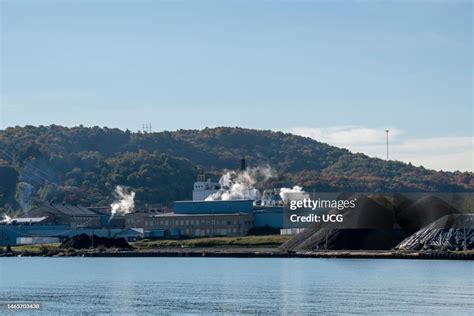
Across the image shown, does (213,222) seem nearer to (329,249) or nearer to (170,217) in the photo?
(170,217)

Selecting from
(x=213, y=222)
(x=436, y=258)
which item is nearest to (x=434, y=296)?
(x=436, y=258)

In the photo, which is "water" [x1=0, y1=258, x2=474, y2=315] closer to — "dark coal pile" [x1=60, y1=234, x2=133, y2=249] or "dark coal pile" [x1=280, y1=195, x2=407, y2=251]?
"dark coal pile" [x1=280, y1=195, x2=407, y2=251]

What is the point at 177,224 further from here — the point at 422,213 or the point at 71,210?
the point at 422,213

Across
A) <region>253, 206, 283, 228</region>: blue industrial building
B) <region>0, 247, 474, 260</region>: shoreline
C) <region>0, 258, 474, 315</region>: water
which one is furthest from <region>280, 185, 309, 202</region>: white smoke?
<region>0, 258, 474, 315</region>: water

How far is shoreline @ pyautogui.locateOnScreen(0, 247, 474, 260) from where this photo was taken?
98.8 m

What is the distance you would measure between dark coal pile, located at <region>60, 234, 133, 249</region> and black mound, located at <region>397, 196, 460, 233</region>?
30569 mm

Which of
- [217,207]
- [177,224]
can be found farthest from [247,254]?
[177,224]

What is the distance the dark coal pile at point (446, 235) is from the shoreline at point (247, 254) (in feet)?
8.68

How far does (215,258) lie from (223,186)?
174 ft

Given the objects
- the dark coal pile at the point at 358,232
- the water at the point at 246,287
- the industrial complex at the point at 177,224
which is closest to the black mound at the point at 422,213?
the dark coal pile at the point at 358,232

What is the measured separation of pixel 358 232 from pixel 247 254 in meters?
11.2

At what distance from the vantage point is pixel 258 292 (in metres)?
62.8

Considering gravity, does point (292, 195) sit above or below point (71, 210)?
above

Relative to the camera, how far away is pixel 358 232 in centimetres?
11094
